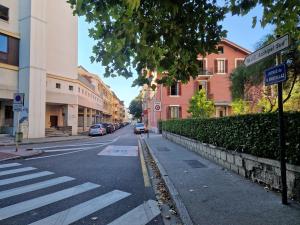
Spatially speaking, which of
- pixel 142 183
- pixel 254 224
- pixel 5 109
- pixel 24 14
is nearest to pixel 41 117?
pixel 5 109

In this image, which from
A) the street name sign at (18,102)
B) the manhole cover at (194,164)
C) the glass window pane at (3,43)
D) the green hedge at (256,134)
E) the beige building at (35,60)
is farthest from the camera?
the beige building at (35,60)

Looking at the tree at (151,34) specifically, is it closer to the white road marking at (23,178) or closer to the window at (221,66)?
the white road marking at (23,178)

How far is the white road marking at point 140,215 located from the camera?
16.2 ft

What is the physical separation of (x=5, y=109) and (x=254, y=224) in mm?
30173

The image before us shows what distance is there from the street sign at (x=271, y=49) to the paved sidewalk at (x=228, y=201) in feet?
8.82

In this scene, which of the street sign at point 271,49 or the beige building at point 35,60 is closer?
the street sign at point 271,49

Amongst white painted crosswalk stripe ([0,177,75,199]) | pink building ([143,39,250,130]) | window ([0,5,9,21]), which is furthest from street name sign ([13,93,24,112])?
Result: pink building ([143,39,250,130])

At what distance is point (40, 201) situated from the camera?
6102mm

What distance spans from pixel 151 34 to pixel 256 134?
143 inches

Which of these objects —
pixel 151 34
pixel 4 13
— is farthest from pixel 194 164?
pixel 4 13

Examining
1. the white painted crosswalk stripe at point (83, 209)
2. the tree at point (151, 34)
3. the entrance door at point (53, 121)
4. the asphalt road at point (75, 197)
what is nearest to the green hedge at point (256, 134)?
the tree at point (151, 34)

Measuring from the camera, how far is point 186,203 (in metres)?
5.68

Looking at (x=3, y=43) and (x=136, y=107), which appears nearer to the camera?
(x=3, y=43)

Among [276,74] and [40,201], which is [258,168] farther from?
[40,201]
